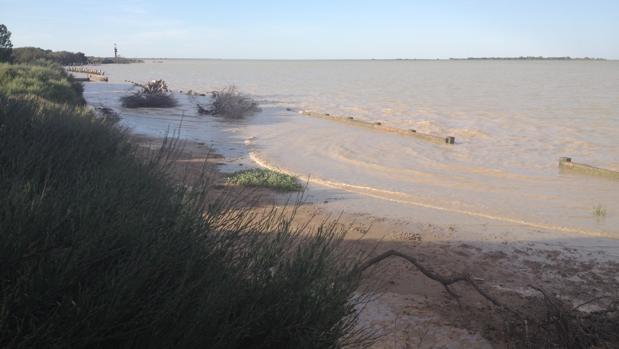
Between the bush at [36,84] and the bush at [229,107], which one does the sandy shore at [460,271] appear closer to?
the bush at [36,84]

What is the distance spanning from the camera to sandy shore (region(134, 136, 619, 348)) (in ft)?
17.9

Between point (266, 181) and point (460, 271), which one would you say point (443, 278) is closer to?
point (460, 271)

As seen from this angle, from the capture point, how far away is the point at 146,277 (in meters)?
→ 2.67

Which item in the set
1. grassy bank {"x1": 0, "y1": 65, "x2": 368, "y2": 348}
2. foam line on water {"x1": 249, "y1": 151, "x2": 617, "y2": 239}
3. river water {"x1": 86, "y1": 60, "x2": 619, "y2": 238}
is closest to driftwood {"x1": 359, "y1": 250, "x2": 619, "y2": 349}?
grassy bank {"x1": 0, "y1": 65, "x2": 368, "y2": 348}

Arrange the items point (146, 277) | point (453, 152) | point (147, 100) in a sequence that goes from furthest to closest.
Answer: point (147, 100), point (453, 152), point (146, 277)

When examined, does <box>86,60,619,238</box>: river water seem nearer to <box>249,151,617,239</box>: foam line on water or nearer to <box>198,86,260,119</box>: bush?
<box>249,151,617,239</box>: foam line on water

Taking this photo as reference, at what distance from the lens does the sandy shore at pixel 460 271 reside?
545 centimetres

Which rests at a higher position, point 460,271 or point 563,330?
point 563,330

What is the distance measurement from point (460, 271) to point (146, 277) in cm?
527

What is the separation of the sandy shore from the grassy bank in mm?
840

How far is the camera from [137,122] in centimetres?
2322

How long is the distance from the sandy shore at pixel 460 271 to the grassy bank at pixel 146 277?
84cm

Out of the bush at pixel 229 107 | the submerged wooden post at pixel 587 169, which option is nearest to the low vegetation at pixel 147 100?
the bush at pixel 229 107

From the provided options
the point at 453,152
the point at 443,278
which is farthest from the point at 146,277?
the point at 453,152
